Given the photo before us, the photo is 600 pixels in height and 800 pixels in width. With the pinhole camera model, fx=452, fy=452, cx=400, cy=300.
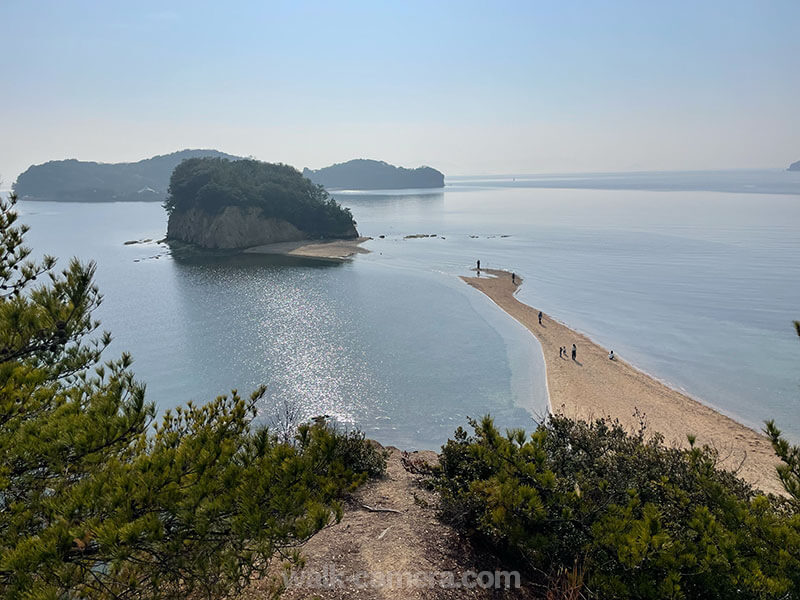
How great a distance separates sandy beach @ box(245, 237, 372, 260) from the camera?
74625mm

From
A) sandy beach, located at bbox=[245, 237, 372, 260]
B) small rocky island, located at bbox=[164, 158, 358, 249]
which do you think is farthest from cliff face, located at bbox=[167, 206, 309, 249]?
sandy beach, located at bbox=[245, 237, 372, 260]

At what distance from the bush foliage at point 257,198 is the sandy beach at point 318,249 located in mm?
5185

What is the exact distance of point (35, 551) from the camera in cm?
420

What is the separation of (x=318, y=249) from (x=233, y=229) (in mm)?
17323

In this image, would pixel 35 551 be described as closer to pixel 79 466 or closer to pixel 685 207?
pixel 79 466

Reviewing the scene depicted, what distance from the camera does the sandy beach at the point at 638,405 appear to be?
20219mm

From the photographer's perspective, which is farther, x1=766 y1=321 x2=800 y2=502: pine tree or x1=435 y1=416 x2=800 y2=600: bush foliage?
x1=766 y1=321 x2=800 y2=502: pine tree

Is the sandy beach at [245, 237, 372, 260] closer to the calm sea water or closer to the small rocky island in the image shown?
the small rocky island

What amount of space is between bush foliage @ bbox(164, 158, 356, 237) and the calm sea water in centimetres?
1336

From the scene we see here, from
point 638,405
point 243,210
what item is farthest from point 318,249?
point 638,405

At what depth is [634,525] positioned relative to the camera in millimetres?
6500

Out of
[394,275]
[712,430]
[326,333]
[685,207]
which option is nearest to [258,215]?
[394,275]

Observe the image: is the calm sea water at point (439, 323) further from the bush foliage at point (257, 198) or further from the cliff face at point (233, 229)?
the bush foliage at point (257, 198)

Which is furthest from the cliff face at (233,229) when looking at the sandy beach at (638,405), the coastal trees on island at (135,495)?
the coastal trees on island at (135,495)
